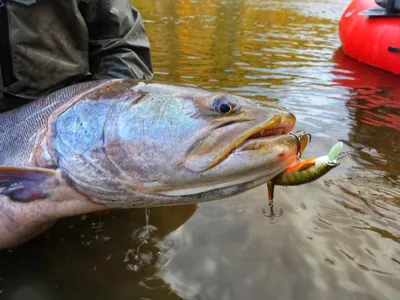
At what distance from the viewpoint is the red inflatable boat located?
719 cm

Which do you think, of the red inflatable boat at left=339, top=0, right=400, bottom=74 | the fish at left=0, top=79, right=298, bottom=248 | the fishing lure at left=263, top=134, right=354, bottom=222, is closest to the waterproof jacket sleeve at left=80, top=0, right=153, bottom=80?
the fish at left=0, top=79, right=298, bottom=248

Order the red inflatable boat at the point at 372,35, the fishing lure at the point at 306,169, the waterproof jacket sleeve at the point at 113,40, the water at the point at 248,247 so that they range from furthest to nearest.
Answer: the red inflatable boat at the point at 372,35 < the waterproof jacket sleeve at the point at 113,40 < the water at the point at 248,247 < the fishing lure at the point at 306,169

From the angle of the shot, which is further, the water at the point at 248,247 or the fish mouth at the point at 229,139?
the water at the point at 248,247

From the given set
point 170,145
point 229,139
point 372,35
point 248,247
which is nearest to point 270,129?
point 229,139

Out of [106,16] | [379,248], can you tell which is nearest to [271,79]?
[106,16]

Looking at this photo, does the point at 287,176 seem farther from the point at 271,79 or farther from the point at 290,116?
the point at 271,79

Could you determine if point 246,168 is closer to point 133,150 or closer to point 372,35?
point 133,150

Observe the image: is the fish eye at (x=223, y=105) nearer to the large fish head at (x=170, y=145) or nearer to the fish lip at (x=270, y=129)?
the large fish head at (x=170, y=145)

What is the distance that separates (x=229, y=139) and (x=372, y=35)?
23.5ft

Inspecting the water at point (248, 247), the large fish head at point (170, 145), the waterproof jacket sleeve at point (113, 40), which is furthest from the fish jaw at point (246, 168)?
the waterproof jacket sleeve at point (113, 40)

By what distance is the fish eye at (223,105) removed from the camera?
1855 millimetres

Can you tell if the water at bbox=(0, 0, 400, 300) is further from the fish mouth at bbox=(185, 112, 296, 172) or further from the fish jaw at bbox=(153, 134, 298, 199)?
the fish mouth at bbox=(185, 112, 296, 172)

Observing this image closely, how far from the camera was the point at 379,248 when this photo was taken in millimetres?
2596

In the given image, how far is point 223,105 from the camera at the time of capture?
186 cm
